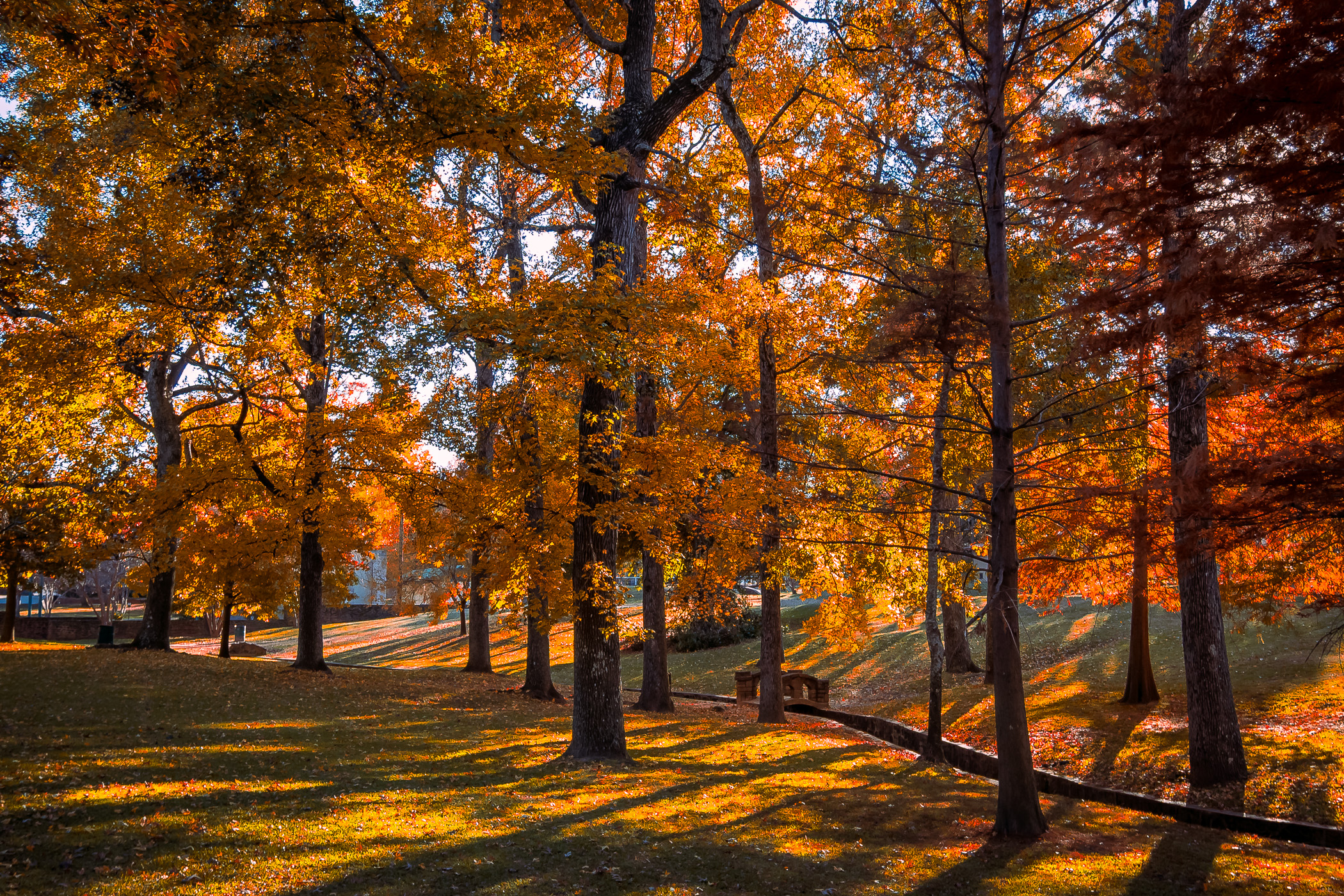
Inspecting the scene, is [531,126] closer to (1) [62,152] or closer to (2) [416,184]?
(2) [416,184]

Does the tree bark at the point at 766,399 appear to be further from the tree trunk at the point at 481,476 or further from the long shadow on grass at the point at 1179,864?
the long shadow on grass at the point at 1179,864

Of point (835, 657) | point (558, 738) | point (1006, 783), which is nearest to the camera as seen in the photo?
point (1006, 783)

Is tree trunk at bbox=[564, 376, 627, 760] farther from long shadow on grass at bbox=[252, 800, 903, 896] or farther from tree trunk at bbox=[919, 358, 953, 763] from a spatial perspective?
tree trunk at bbox=[919, 358, 953, 763]

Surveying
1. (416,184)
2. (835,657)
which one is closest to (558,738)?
(416,184)

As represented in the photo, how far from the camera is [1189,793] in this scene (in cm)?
1038

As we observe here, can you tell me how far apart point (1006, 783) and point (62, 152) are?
19.9 metres

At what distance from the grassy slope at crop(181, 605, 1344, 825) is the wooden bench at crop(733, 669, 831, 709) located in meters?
1.06

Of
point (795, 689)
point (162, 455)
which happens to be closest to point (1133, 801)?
point (795, 689)

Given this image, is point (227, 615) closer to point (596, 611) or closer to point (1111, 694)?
point (596, 611)

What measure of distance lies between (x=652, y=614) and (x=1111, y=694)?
983cm

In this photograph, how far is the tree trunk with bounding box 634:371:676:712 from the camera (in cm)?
1716

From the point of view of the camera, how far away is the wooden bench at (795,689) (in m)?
20.2

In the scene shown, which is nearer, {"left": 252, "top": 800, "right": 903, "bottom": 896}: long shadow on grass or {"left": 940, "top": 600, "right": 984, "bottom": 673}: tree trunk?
{"left": 252, "top": 800, "right": 903, "bottom": 896}: long shadow on grass

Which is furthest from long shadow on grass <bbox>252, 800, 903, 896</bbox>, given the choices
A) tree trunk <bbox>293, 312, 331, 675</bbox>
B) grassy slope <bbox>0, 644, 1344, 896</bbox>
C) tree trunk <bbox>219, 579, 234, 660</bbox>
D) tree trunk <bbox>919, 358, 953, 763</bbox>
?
tree trunk <bbox>219, 579, 234, 660</bbox>
